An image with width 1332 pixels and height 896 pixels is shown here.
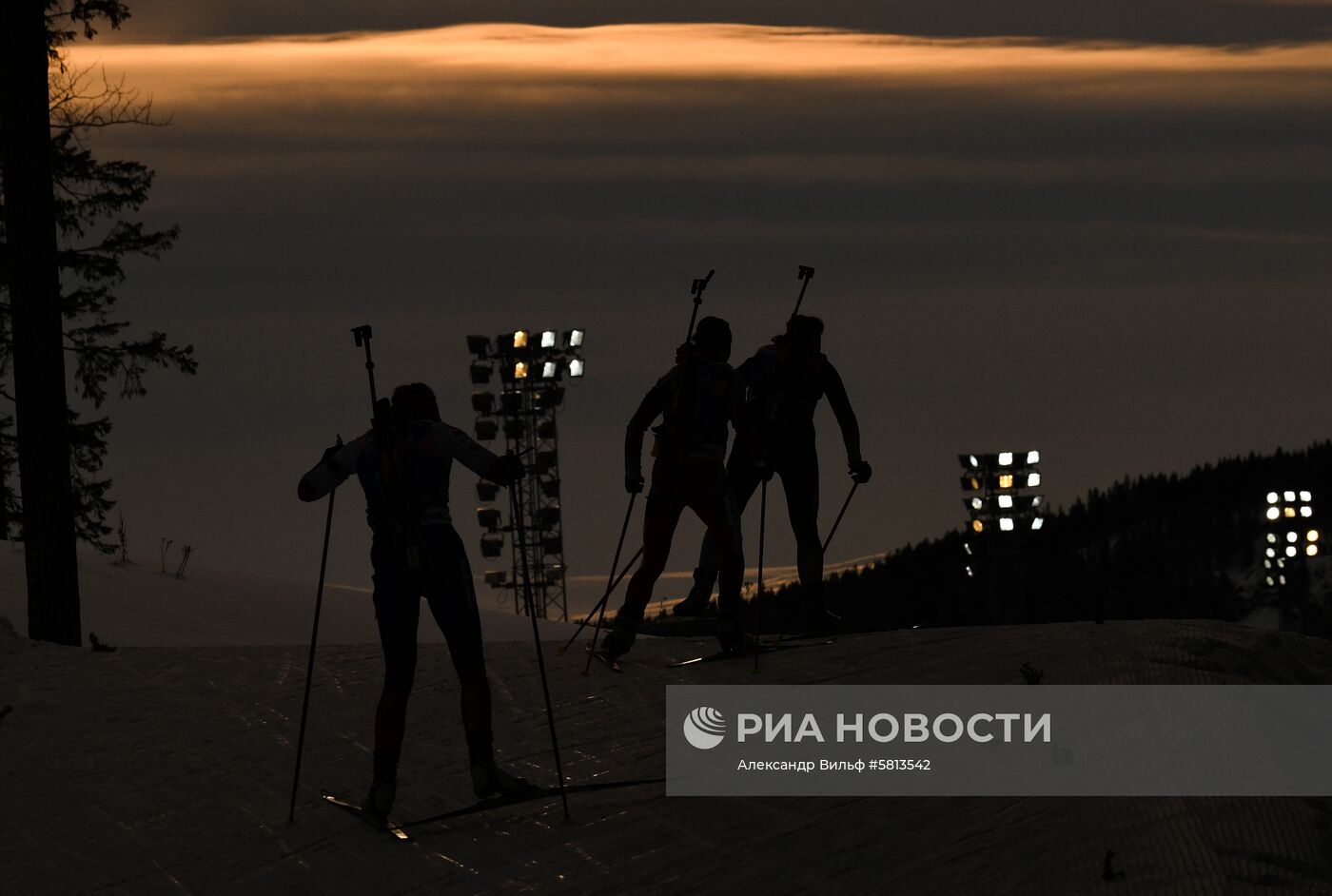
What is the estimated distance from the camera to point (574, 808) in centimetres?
1272

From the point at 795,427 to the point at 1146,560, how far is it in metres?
152

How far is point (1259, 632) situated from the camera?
1692cm

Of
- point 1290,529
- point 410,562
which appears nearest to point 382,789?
point 410,562

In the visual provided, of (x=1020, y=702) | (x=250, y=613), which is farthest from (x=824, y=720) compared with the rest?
(x=250, y=613)

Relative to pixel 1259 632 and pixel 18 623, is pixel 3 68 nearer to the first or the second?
pixel 18 623

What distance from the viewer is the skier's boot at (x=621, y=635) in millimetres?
16109

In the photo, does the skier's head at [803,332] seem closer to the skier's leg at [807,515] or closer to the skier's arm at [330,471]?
the skier's leg at [807,515]

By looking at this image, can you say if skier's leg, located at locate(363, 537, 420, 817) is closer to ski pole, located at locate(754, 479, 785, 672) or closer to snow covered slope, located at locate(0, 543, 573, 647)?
ski pole, located at locate(754, 479, 785, 672)

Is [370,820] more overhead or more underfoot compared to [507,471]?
more underfoot

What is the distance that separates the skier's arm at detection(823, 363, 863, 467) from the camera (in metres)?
16.8

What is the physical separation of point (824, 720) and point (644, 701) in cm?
148

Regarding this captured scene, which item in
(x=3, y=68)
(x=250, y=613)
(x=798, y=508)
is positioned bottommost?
(x=250, y=613)

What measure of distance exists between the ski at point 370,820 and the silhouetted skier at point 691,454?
3.61 m

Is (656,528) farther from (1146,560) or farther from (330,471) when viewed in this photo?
(1146,560)
